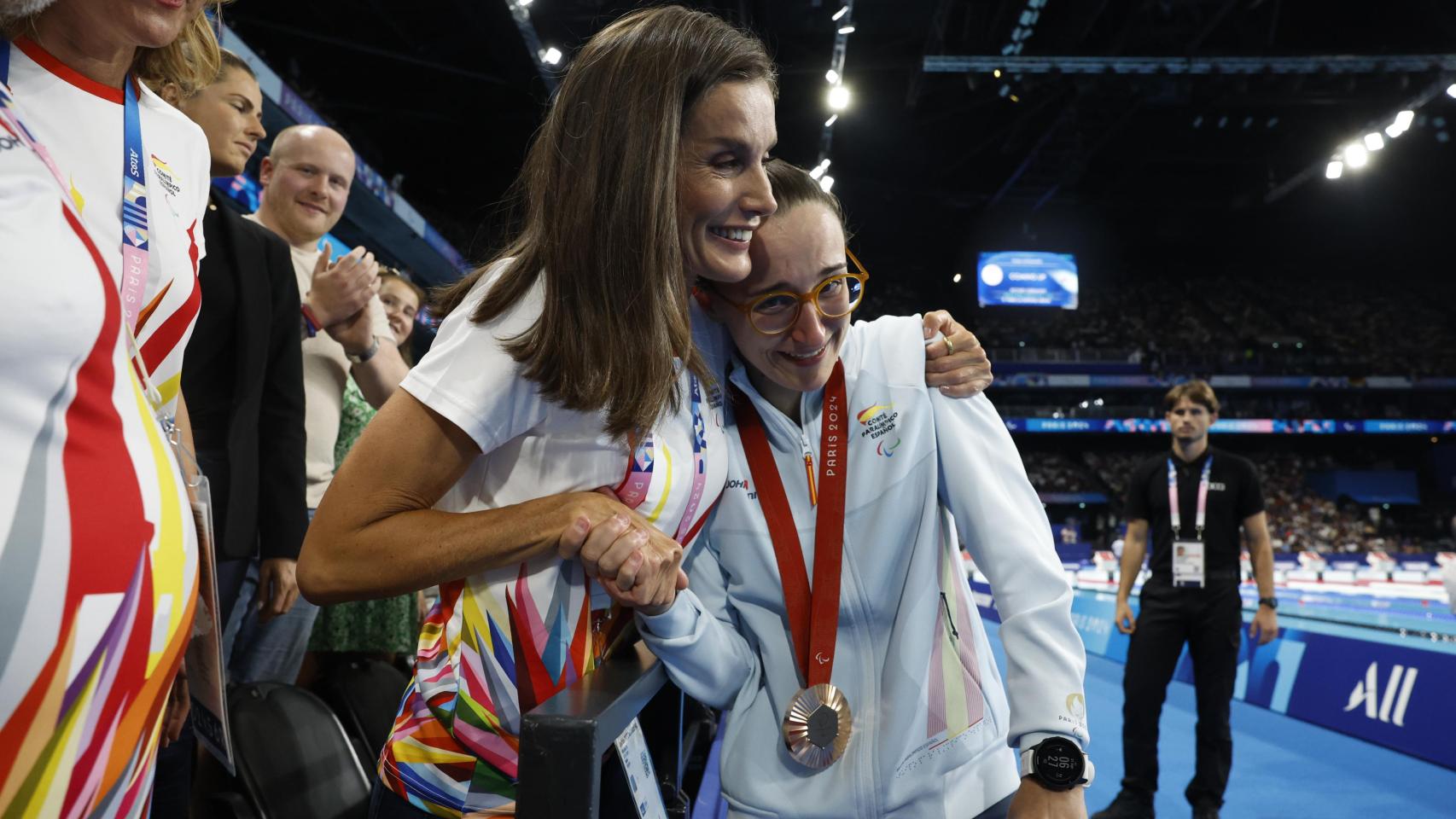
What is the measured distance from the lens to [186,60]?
1116mm

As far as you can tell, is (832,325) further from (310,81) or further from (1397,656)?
(310,81)

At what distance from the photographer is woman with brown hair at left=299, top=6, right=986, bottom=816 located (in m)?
0.98

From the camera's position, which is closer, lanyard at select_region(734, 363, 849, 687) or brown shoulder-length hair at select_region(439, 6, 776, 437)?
brown shoulder-length hair at select_region(439, 6, 776, 437)

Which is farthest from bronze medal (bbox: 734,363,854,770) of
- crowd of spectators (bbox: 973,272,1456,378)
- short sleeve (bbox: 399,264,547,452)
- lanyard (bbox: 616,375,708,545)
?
crowd of spectators (bbox: 973,272,1456,378)

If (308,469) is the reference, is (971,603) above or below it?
below

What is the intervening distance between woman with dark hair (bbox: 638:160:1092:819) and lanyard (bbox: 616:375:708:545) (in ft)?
0.34

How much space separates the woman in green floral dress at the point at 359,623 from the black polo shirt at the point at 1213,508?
11.1 feet

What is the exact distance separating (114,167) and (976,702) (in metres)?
1.20

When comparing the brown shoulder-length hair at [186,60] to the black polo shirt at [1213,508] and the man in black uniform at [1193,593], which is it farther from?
the black polo shirt at [1213,508]

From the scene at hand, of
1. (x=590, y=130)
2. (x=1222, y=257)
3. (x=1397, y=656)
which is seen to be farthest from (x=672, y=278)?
(x=1222, y=257)

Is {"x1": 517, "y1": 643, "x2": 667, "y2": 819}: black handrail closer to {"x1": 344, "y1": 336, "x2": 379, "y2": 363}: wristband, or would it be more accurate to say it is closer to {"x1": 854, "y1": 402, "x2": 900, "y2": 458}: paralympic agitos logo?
Answer: {"x1": 854, "y1": 402, "x2": 900, "y2": 458}: paralympic agitos logo

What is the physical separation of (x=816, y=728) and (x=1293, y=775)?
4.18m

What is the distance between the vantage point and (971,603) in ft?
4.66

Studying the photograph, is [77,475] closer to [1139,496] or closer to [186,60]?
[186,60]
